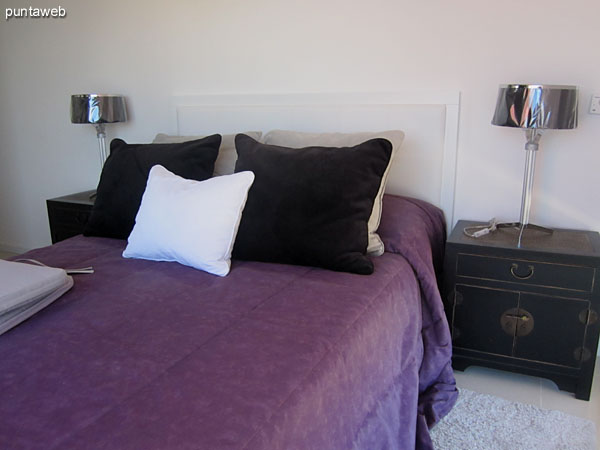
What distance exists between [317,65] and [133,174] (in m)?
1.05

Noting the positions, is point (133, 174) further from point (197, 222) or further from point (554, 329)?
point (554, 329)

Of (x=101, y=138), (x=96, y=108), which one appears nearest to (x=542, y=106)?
(x=96, y=108)

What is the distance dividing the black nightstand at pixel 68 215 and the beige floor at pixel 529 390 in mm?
2122

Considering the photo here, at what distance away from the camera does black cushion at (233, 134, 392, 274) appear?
1.84 metres

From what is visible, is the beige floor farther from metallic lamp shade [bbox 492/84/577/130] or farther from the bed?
metallic lamp shade [bbox 492/84/577/130]

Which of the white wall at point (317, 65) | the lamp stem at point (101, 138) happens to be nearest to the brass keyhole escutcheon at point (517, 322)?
the white wall at point (317, 65)

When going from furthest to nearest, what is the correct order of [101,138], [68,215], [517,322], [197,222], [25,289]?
[101,138], [68,215], [517,322], [197,222], [25,289]

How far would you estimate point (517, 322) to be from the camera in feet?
6.81

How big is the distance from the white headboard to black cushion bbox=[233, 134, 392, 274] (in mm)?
554

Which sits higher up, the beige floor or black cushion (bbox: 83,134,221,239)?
black cushion (bbox: 83,134,221,239)

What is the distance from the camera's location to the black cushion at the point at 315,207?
6.03 ft

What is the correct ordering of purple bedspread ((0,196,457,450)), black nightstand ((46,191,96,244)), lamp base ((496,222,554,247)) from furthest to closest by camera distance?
1. black nightstand ((46,191,96,244))
2. lamp base ((496,222,554,247))
3. purple bedspread ((0,196,457,450))

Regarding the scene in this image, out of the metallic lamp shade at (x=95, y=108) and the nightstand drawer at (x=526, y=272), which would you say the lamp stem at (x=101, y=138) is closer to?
the metallic lamp shade at (x=95, y=108)

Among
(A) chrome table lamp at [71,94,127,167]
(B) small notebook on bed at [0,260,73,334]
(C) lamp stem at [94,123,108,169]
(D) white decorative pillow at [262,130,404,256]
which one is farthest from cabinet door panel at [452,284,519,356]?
(C) lamp stem at [94,123,108,169]
